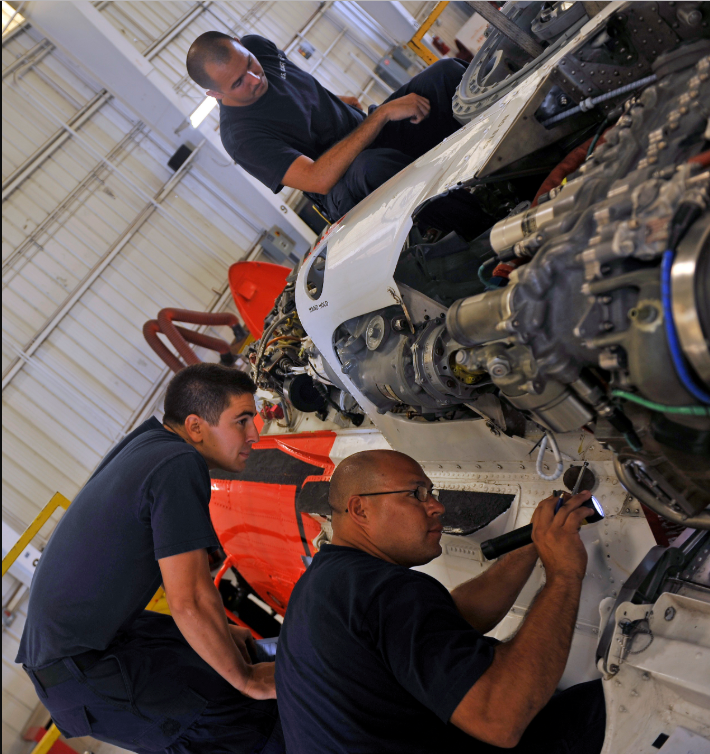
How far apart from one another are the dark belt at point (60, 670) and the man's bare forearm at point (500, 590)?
1503 mm

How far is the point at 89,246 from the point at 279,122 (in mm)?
5364

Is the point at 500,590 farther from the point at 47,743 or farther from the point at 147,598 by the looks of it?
the point at 47,743

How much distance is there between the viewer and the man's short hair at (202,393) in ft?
8.02

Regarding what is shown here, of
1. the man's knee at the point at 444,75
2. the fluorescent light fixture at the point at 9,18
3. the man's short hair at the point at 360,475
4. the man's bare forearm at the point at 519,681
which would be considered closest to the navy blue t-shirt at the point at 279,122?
the man's knee at the point at 444,75

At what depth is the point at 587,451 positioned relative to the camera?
1868 mm

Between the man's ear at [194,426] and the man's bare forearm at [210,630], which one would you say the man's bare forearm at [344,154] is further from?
the man's bare forearm at [210,630]

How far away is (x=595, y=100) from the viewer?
1604 mm

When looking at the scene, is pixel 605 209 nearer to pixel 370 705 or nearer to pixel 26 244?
pixel 370 705

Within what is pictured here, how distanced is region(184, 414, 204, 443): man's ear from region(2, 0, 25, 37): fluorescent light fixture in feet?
24.9

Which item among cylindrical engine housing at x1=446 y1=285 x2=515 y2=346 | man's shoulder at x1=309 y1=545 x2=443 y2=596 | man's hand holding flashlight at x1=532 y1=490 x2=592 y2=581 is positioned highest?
cylindrical engine housing at x1=446 y1=285 x2=515 y2=346

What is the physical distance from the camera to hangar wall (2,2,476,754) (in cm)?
694

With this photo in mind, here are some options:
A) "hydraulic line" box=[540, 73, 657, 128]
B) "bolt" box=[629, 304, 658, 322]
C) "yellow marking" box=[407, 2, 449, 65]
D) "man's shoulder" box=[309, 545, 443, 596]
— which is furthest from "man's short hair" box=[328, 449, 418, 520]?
"yellow marking" box=[407, 2, 449, 65]

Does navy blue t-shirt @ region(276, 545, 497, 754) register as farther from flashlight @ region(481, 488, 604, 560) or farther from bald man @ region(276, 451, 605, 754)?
flashlight @ region(481, 488, 604, 560)

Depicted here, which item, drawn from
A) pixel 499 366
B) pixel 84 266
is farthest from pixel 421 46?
pixel 499 366
